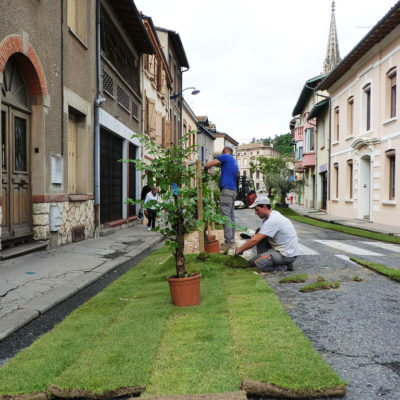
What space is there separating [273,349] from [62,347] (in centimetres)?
157

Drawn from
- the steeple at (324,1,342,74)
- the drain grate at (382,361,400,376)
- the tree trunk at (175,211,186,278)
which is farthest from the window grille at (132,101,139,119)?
the steeple at (324,1,342,74)

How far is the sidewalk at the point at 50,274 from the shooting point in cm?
429

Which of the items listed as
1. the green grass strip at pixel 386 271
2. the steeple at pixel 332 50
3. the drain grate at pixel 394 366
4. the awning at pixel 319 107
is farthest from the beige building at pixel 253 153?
the drain grate at pixel 394 366

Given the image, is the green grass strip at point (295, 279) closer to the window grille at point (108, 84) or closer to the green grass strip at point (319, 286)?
the green grass strip at point (319, 286)

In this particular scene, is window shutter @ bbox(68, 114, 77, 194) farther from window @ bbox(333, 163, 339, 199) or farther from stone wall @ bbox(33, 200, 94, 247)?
window @ bbox(333, 163, 339, 199)

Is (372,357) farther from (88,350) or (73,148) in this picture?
(73,148)

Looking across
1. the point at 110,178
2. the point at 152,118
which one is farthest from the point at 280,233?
the point at 152,118

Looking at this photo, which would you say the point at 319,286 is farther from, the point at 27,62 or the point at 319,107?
the point at 319,107

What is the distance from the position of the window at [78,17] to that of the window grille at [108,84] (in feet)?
5.74

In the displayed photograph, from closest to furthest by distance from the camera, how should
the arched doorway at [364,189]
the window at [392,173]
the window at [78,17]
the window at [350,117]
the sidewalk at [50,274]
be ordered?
1. the sidewalk at [50,274]
2. the window at [78,17]
3. the window at [392,173]
4. the arched doorway at [364,189]
5. the window at [350,117]

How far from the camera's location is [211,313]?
12.4 feet

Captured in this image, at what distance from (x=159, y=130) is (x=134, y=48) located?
5.28m

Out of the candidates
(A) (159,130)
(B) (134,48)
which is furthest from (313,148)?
(B) (134,48)

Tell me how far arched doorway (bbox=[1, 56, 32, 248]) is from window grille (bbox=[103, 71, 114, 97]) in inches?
178
